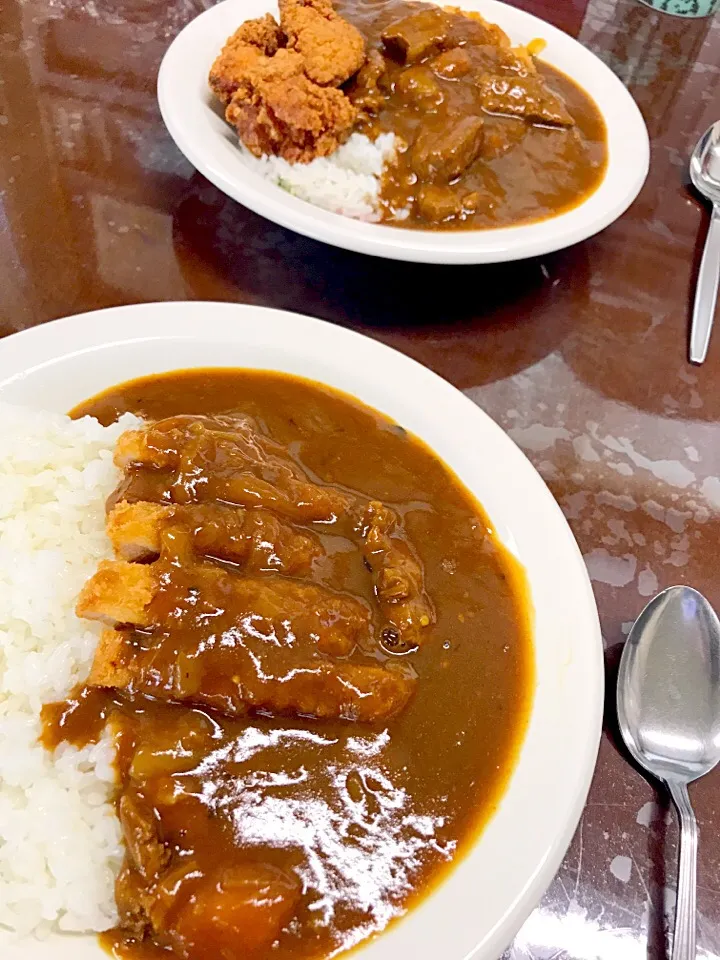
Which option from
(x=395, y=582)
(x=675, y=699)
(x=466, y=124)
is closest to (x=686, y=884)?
(x=675, y=699)

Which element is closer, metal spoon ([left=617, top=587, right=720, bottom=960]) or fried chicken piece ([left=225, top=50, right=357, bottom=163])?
metal spoon ([left=617, top=587, right=720, bottom=960])

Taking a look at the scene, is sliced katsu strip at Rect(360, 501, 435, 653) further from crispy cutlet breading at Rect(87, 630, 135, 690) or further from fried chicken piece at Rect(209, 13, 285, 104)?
fried chicken piece at Rect(209, 13, 285, 104)

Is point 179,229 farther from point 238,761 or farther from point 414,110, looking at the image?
point 238,761

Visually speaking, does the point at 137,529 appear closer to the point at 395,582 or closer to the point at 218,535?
the point at 218,535

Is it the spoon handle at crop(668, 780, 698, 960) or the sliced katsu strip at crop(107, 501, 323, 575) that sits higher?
the sliced katsu strip at crop(107, 501, 323, 575)

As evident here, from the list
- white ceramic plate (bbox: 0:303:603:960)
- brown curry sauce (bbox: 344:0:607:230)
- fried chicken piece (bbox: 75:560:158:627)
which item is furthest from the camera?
brown curry sauce (bbox: 344:0:607:230)

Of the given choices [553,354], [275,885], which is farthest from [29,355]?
[553,354]

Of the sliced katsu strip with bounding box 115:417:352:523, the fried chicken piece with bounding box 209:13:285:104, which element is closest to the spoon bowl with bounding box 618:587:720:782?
the sliced katsu strip with bounding box 115:417:352:523
